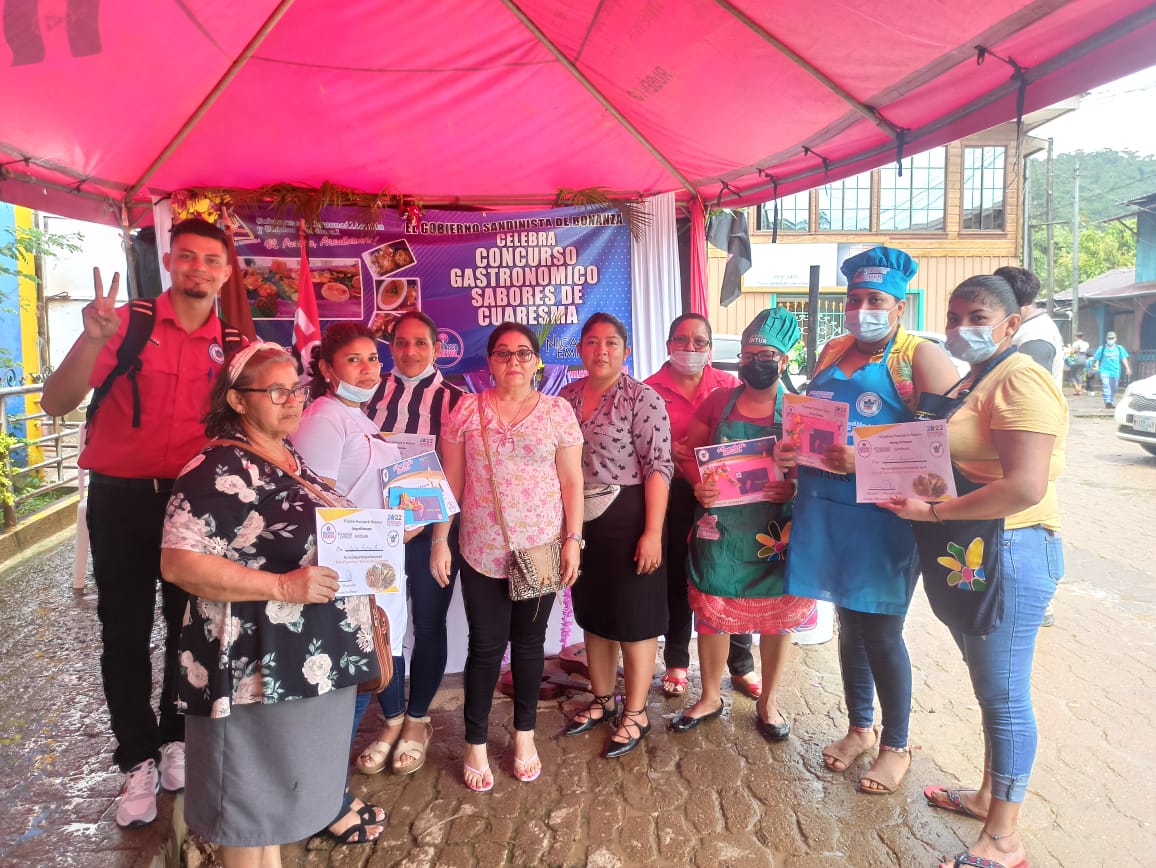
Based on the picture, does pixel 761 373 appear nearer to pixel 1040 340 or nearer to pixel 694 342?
pixel 694 342

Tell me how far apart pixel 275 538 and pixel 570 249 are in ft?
10.4

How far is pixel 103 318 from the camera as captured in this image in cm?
236

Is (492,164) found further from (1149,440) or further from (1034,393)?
(1149,440)

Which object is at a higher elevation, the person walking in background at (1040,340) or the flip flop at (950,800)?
the person walking in background at (1040,340)

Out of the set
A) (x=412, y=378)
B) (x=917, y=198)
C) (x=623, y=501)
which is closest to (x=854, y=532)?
(x=623, y=501)

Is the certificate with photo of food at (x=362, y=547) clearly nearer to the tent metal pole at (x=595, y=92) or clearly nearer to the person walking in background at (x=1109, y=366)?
the tent metal pole at (x=595, y=92)

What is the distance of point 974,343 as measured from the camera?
7.93 ft

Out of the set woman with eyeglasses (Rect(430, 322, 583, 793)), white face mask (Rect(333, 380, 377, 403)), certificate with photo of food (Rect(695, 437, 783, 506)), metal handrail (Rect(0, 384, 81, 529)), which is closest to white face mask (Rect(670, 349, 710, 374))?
certificate with photo of food (Rect(695, 437, 783, 506))

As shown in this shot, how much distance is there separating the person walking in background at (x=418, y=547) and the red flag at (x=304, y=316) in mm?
1288

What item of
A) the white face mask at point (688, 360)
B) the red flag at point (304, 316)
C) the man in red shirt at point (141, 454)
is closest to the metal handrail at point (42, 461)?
the red flag at point (304, 316)

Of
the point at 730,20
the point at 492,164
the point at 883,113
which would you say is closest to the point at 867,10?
the point at 730,20

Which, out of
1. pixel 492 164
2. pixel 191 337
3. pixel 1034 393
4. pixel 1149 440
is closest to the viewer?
pixel 1034 393

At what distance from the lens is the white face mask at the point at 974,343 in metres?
2.40

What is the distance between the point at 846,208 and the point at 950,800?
1904 centimetres
